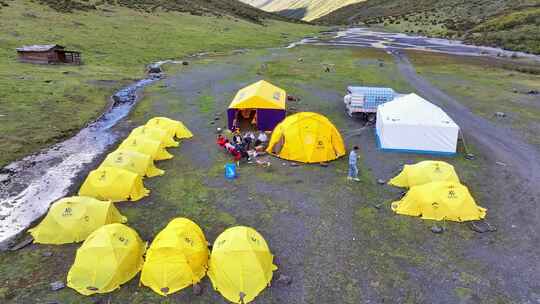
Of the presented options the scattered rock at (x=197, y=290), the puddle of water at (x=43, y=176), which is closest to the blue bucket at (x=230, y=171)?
the puddle of water at (x=43, y=176)

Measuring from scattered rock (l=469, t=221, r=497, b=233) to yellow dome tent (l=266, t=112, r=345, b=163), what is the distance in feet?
28.4

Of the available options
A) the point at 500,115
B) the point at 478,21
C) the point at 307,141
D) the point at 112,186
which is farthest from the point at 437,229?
the point at 478,21

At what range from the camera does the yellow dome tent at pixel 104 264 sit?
13.0 m

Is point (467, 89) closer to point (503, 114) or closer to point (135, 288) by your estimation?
point (503, 114)

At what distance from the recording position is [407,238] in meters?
15.8

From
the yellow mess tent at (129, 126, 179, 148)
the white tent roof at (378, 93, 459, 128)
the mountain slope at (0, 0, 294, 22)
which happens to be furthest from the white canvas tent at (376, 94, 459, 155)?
the mountain slope at (0, 0, 294, 22)

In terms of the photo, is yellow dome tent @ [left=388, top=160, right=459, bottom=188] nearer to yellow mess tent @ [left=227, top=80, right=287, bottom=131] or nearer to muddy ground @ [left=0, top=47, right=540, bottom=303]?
muddy ground @ [left=0, top=47, right=540, bottom=303]

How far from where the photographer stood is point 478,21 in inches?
3883

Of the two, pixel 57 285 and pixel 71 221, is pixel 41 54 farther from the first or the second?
pixel 57 285

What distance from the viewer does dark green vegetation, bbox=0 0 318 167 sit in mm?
28438

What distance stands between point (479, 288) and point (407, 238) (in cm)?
322

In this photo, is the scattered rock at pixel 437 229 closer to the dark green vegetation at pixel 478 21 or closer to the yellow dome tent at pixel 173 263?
→ the yellow dome tent at pixel 173 263

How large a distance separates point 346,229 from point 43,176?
16.1 meters

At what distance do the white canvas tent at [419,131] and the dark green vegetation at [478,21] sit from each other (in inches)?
2140
